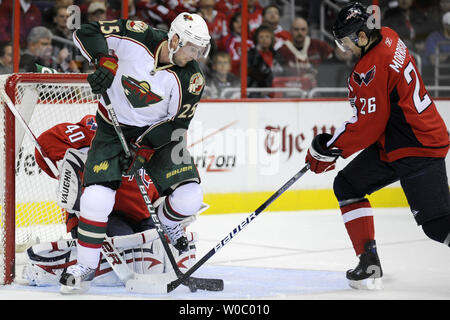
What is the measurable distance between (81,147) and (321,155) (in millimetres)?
1021

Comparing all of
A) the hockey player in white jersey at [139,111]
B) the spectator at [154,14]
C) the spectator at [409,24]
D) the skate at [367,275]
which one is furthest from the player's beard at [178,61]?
the spectator at [409,24]

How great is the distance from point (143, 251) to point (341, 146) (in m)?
0.90

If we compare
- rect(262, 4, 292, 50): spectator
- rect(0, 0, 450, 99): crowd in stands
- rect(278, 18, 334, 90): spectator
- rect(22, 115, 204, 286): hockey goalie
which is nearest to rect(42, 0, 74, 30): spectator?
rect(0, 0, 450, 99): crowd in stands

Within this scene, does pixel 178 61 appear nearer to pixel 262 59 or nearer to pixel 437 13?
pixel 262 59

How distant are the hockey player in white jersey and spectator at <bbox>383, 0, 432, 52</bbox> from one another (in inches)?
148

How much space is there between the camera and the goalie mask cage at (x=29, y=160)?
3.70 m

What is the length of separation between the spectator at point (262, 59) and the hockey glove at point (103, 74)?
3.13m

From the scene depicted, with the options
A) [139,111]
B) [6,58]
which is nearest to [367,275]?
[139,111]

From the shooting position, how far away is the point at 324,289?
362cm

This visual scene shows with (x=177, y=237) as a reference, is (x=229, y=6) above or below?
above

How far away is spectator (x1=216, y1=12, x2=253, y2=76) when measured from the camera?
21.0 ft

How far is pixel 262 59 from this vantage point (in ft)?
21.4

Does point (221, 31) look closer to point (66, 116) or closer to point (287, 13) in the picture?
point (287, 13)

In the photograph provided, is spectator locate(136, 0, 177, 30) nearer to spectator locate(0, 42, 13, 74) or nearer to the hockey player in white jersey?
spectator locate(0, 42, 13, 74)
